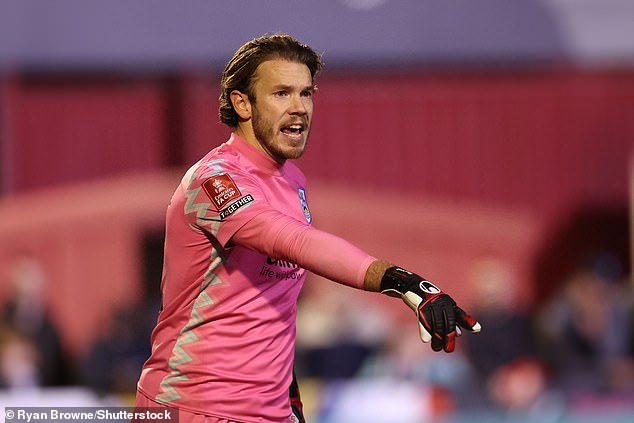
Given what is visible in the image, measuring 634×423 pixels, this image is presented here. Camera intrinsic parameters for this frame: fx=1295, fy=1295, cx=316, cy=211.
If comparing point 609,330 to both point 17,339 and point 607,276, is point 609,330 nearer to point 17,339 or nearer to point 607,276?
point 607,276

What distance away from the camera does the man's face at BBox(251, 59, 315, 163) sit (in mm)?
3949

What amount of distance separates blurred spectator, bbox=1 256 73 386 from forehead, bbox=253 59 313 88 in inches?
271

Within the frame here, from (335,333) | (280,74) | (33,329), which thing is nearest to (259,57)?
(280,74)

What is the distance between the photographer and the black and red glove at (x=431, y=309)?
11.0ft

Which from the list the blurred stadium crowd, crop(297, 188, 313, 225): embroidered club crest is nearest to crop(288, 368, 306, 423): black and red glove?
crop(297, 188, 313, 225): embroidered club crest

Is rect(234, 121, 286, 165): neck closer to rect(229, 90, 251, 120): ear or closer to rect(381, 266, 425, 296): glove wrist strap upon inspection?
rect(229, 90, 251, 120): ear

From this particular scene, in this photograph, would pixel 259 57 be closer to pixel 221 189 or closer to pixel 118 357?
pixel 221 189

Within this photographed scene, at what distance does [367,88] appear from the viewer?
15156 millimetres

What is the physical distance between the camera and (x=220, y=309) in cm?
390

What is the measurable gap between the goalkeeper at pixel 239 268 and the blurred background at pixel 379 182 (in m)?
5.34

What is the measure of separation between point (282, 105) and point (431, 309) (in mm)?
909

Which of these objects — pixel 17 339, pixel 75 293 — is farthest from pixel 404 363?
pixel 75 293

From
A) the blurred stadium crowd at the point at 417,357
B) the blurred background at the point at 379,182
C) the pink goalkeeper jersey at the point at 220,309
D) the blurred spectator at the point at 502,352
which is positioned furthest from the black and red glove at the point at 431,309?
the blurred spectator at the point at 502,352

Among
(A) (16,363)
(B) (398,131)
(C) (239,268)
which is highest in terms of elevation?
(C) (239,268)
